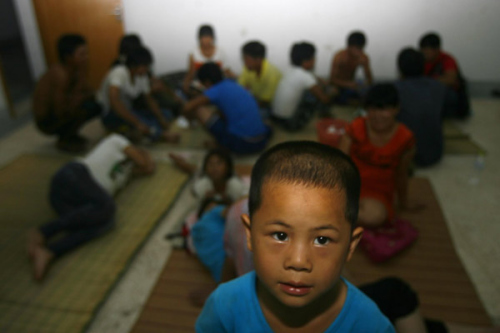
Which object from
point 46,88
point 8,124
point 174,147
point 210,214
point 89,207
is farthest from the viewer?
point 8,124

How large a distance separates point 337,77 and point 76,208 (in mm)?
3086

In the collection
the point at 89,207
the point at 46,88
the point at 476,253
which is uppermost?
the point at 46,88

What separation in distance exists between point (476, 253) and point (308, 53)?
7.12 ft

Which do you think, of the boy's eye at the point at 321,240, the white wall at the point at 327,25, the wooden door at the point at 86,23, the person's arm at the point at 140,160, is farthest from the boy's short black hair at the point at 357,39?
the boy's eye at the point at 321,240

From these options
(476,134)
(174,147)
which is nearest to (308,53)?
(174,147)

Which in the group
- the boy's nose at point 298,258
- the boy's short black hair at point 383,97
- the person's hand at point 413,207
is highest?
the boy's nose at point 298,258

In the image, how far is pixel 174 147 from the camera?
133 inches

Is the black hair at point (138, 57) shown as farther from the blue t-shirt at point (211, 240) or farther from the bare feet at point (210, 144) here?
the blue t-shirt at point (211, 240)

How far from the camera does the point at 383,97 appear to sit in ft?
6.20

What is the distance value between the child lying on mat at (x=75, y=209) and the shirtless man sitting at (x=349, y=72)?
2.71m

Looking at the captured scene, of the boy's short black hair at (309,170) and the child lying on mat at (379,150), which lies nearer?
the boy's short black hair at (309,170)

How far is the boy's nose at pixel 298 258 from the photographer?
0.65 m

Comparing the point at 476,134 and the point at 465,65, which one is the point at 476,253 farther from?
the point at 465,65

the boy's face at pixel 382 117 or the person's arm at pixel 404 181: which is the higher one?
the boy's face at pixel 382 117
